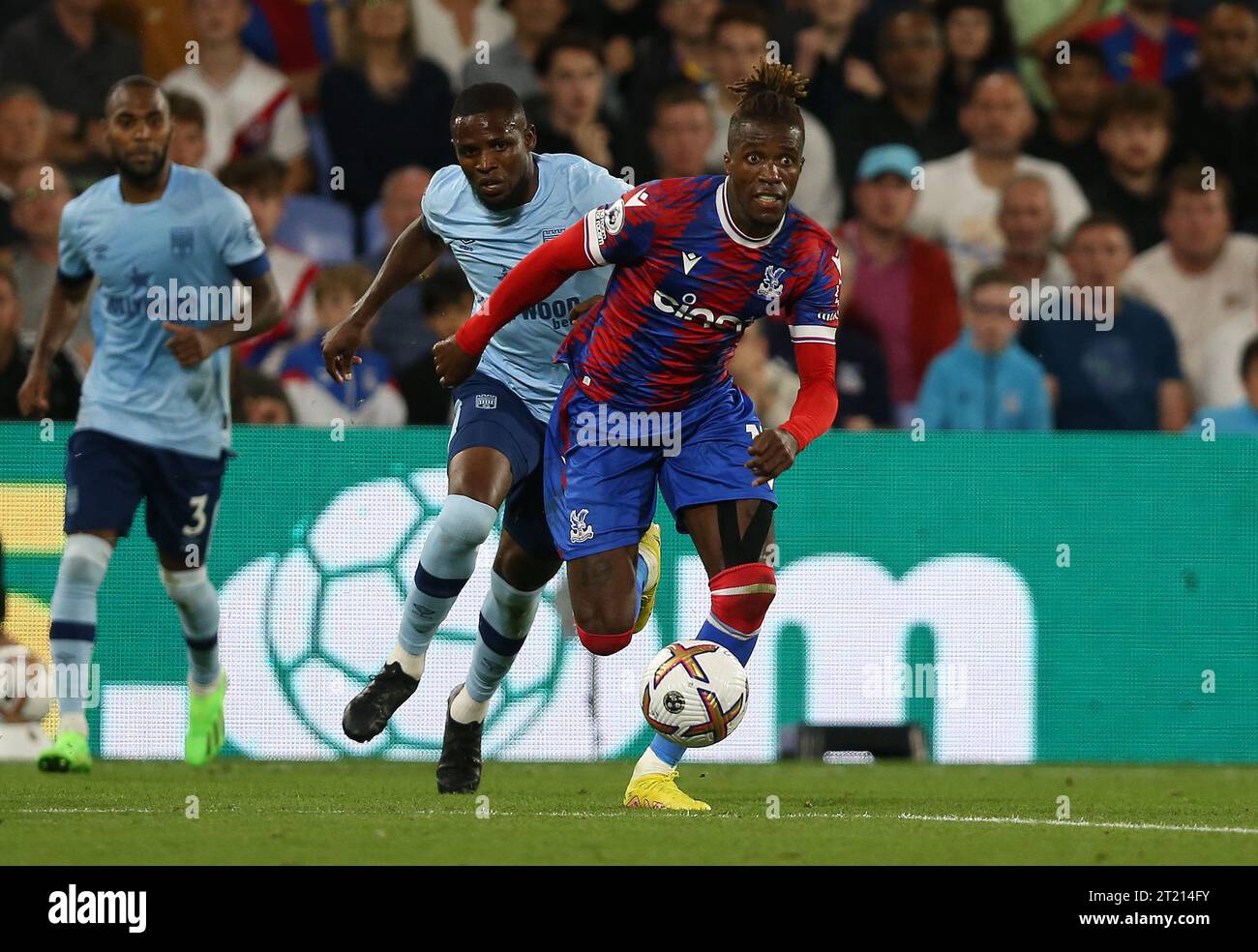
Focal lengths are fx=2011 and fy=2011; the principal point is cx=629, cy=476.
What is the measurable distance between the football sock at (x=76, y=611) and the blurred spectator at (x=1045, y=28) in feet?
21.7

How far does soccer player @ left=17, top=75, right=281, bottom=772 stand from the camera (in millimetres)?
9148

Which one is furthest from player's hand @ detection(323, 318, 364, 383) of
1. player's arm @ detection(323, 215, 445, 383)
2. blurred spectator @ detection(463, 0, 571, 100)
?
blurred spectator @ detection(463, 0, 571, 100)

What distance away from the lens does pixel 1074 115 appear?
12398 millimetres

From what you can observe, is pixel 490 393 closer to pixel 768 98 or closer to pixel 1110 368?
pixel 768 98

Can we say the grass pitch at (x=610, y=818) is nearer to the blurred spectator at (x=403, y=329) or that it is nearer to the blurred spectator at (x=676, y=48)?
the blurred spectator at (x=403, y=329)

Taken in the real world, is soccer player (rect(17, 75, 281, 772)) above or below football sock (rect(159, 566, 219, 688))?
above

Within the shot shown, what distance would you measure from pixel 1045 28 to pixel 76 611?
23.6 ft

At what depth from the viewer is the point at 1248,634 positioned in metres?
10.7

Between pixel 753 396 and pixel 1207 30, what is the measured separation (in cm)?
417

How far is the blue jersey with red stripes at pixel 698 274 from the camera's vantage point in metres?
6.89

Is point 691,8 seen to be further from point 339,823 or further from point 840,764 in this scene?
point 339,823

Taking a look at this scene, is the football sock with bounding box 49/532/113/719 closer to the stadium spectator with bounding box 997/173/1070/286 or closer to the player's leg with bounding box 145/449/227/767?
the player's leg with bounding box 145/449/227/767

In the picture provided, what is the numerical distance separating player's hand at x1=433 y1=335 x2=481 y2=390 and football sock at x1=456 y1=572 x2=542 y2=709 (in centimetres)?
117
